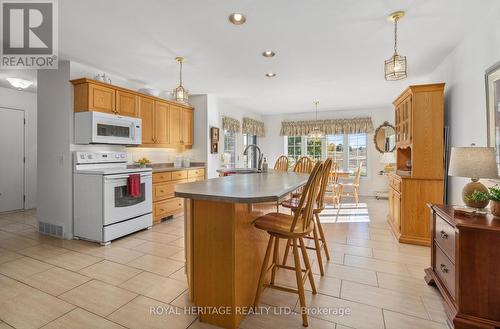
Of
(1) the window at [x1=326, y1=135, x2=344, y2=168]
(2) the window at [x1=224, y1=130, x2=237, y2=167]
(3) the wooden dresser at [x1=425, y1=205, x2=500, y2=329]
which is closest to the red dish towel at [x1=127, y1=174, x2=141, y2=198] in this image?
(2) the window at [x1=224, y1=130, x2=237, y2=167]

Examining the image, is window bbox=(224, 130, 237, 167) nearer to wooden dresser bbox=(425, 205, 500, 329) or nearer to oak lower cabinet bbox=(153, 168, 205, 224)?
oak lower cabinet bbox=(153, 168, 205, 224)

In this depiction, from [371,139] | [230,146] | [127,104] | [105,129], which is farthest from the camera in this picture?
[371,139]

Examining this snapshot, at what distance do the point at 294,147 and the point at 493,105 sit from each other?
5.88 metres

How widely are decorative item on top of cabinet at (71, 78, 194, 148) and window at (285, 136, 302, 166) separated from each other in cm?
359

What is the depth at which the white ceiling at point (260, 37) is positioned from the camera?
2184mm

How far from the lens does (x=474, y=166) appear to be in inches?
72.2

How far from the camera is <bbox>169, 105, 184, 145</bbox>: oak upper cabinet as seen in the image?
485cm

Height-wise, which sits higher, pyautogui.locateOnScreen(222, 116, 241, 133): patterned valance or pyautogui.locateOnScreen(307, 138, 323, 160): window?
pyautogui.locateOnScreen(222, 116, 241, 133): patterned valance

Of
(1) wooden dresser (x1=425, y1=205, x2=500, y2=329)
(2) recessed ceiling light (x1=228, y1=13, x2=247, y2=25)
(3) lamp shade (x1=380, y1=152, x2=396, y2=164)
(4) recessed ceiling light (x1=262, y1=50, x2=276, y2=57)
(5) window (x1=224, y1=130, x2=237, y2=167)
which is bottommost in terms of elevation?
(1) wooden dresser (x1=425, y1=205, x2=500, y2=329)

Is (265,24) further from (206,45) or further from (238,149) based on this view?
(238,149)

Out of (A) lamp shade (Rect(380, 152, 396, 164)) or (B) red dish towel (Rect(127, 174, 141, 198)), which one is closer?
(B) red dish towel (Rect(127, 174, 141, 198))

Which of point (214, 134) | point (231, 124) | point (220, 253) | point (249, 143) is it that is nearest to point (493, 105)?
point (220, 253)

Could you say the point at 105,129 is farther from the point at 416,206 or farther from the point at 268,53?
the point at 416,206

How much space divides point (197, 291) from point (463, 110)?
3.30m
